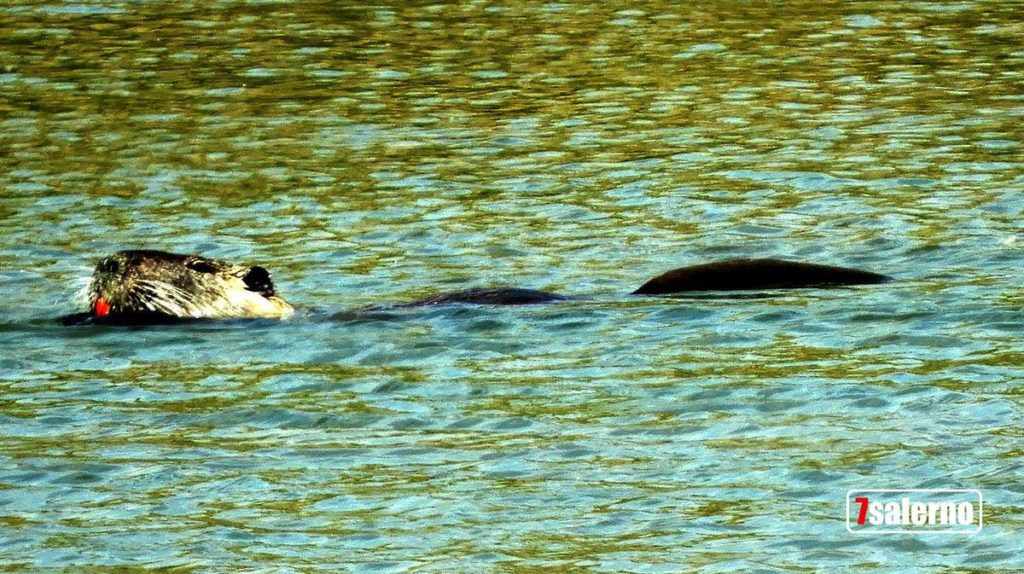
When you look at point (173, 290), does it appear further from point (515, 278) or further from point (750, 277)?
point (750, 277)

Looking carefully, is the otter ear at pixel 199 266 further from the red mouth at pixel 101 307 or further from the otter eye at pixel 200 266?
the red mouth at pixel 101 307

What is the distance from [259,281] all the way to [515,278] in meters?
1.68

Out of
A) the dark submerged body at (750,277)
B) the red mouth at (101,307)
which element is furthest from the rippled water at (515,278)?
the red mouth at (101,307)

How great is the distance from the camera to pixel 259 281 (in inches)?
414

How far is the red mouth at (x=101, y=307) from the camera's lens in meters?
10.6

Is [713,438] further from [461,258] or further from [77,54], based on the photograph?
[77,54]

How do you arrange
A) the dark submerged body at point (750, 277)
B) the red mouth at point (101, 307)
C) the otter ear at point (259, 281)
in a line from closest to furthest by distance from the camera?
the dark submerged body at point (750, 277) → the otter ear at point (259, 281) → the red mouth at point (101, 307)

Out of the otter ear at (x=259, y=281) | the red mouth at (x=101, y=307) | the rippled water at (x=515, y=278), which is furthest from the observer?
the red mouth at (x=101, y=307)

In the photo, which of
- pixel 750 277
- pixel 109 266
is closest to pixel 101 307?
pixel 109 266

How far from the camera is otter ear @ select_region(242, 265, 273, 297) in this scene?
414 inches

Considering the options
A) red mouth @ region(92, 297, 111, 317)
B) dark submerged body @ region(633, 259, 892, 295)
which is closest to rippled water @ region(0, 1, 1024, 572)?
dark submerged body @ region(633, 259, 892, 295)

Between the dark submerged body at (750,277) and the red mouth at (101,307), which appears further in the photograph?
the red mouth at (101,307)

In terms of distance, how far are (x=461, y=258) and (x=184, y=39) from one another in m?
8.93

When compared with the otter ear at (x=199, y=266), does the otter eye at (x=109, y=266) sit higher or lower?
higher
